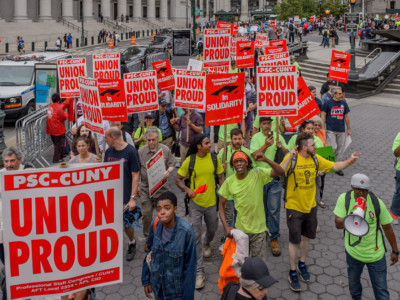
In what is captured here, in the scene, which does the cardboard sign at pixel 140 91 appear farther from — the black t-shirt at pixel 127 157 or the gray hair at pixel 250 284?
the gray hair at pixel 250 284

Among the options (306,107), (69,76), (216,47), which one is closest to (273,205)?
(306,107)

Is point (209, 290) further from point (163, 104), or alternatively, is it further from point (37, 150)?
point (37, 150)

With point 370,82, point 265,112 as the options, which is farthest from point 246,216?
point 370,82

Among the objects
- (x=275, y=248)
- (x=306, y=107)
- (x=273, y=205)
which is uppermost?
(x=306, y=107)

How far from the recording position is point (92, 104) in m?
6.91

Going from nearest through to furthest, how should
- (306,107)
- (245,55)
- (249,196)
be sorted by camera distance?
(249,196), (306,107), (245,55)

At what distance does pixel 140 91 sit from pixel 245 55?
20.3ft

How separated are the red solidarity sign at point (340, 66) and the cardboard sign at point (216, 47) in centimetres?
296

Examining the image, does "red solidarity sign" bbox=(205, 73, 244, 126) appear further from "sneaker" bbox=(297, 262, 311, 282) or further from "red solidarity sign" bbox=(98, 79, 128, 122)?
"sneaker" bbox=(297, 262, 311, 282)

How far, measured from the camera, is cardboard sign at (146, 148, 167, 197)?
6.00 m

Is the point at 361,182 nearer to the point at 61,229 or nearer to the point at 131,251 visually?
the point at 61,229

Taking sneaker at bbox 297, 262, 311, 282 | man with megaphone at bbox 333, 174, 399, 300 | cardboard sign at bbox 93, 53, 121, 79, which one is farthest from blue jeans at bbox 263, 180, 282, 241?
cardboard sign at bbox 93, 53, 121, 79

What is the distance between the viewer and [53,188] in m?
3.28

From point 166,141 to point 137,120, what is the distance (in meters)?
1.54
